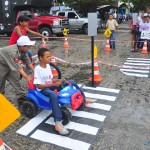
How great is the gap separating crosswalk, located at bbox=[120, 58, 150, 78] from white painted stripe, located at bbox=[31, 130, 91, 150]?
4372 millimetres

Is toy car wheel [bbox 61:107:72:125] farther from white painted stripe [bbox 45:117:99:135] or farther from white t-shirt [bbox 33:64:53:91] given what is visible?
white t-shirt [bbox 33:64:53:91]

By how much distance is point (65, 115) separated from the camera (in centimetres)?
479

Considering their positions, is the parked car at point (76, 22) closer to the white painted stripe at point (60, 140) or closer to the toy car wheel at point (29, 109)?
the toy car wheel at point (29, 109)

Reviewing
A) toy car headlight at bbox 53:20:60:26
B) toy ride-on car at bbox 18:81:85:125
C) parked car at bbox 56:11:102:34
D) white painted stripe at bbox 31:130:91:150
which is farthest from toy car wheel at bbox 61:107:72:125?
parked car at bbox 56:11:102:34

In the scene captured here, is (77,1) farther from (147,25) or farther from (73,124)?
(73,124)

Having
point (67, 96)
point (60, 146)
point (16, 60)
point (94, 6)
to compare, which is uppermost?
point (94, 6)

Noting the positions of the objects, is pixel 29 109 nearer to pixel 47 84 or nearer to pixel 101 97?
pixel 47 84

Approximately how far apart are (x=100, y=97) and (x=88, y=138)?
194cm

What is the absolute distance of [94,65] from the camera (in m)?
7.41

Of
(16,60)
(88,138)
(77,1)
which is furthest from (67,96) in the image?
(77,1)

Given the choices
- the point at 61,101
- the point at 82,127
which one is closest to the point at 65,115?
the point at 61,101

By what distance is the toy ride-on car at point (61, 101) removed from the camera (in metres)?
4.85

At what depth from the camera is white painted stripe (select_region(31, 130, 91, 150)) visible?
423cm

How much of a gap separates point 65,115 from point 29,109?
85 cm
